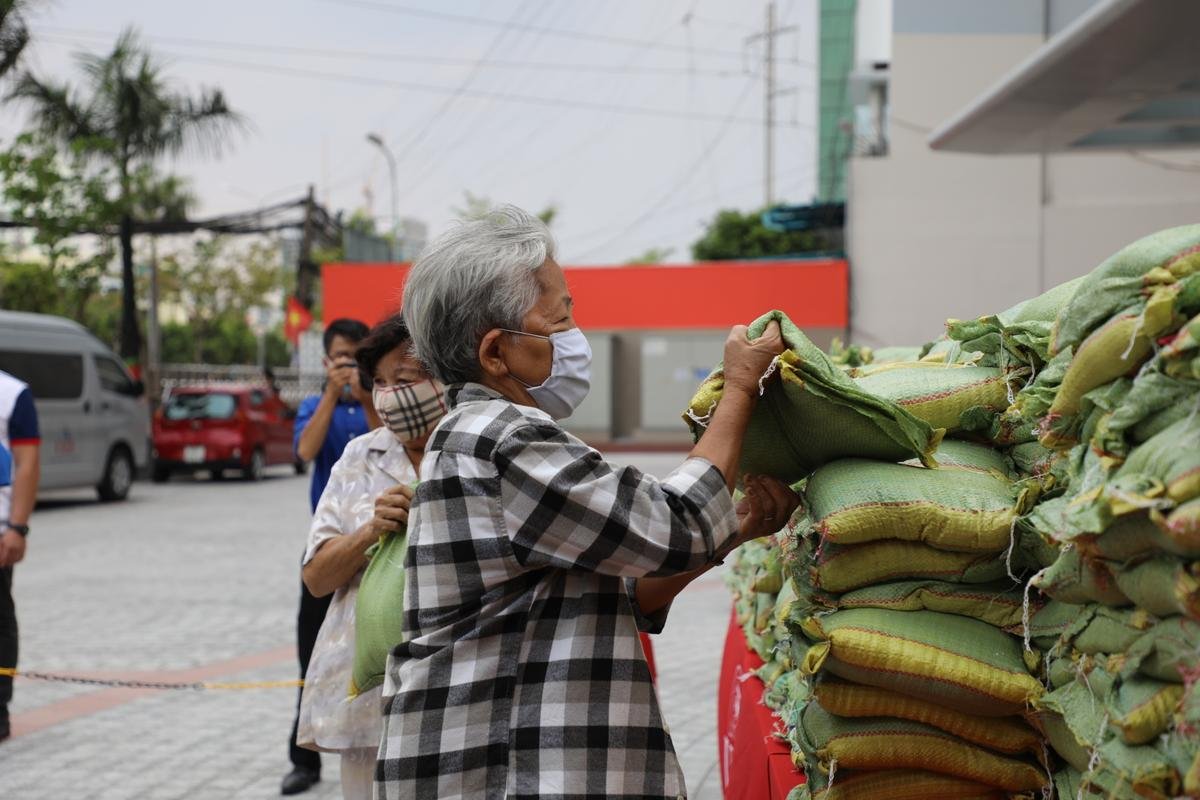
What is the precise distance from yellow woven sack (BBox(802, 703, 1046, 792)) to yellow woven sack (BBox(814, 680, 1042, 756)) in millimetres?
19

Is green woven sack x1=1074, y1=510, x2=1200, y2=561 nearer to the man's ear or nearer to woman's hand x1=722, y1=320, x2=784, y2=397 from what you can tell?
woman's hand x1=722, y1=320, x2=784, y2=397

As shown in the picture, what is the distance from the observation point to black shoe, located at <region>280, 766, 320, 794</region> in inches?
205

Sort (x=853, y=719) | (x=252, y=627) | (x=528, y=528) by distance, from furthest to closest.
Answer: (x=252, y=627)
(x=853, y=719)
(x=528, y=528)

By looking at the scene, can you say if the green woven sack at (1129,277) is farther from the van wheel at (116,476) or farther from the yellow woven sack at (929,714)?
the van wheel at (116,476)

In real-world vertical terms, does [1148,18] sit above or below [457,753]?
above

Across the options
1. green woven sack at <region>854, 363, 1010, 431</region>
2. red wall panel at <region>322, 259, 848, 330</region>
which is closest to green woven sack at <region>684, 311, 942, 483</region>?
green woven sack at <region>854, 363, 1010, 431</region>

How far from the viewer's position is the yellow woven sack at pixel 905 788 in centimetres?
235

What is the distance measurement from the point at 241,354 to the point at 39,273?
3549 cm

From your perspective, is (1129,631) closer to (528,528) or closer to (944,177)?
(528,528)

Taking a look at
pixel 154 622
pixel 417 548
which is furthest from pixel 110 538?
pixel 417 548

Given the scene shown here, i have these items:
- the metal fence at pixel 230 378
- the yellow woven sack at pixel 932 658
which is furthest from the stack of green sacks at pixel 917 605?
the metal fence at pixel 230 378

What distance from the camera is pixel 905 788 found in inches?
94.7

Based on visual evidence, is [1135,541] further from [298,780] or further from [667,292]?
[667,292]

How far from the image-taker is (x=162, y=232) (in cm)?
2692
